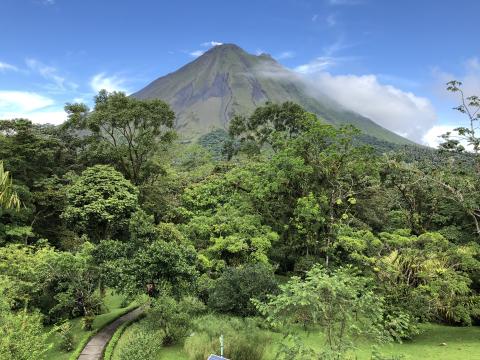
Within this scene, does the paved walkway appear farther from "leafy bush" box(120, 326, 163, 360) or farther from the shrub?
"leafy bush" box(120, 326, 163, 360)

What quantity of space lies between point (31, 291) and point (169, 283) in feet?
21.3

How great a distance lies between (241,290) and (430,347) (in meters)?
7.70

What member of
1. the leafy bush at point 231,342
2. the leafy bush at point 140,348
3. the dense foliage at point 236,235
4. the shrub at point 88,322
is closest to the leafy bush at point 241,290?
the dense foliage at point 236,235

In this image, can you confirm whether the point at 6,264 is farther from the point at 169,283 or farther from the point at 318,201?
A: the point at 318,201

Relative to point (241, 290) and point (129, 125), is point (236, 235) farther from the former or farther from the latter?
point (129, 125)

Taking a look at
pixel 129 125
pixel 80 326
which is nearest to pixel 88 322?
pixel 80 326

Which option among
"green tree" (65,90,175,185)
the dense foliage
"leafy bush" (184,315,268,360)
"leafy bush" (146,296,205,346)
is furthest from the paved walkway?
"green tree" (65,90,175,185)

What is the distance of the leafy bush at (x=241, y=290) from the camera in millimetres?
16828

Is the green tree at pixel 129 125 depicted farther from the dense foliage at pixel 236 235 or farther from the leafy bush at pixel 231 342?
the leafy bush at pixel 231 342

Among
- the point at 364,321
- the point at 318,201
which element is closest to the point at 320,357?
the point at 364,321

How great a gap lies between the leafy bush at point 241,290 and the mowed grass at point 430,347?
181cm

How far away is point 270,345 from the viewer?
13.5 metres

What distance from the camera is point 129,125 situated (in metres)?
28.0

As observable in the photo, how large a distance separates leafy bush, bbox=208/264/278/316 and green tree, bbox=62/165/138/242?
8690mm
